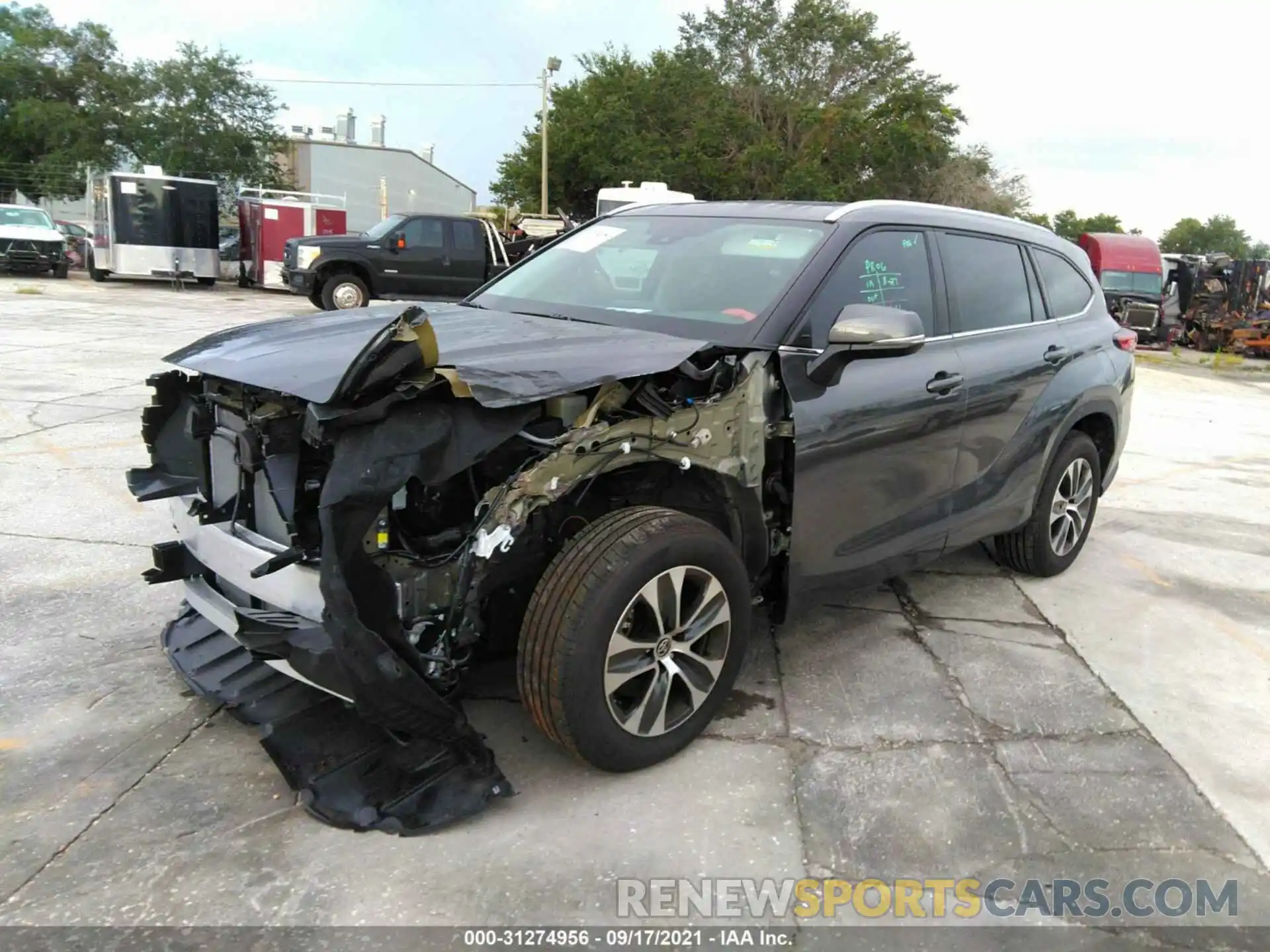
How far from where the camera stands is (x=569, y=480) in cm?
279

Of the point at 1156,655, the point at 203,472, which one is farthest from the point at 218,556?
the point at 1156,655

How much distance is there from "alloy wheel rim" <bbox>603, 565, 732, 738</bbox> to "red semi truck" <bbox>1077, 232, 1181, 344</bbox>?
2408 centimetres

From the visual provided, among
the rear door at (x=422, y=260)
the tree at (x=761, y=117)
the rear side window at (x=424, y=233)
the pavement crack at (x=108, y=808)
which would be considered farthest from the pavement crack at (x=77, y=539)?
the tree at (x=761, y=117)

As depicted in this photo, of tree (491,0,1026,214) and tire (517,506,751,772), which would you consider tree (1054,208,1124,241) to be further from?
tire (517,506,751,772)

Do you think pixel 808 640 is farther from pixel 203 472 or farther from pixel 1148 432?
pixel 1148 432

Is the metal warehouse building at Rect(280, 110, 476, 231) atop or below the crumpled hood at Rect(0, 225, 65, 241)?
atop

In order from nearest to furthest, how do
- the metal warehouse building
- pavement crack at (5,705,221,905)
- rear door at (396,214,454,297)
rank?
pavement crack at (5,705,221,905) < rear door at (396,214,454,297) < the metal warehouse building

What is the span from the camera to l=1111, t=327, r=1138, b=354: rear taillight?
531 centimetres

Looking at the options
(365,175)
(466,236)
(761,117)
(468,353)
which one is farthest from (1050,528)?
(365,175)

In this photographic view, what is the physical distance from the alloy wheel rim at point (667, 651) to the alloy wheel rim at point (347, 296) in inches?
626

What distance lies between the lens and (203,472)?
131 inches

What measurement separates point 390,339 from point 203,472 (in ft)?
3.99

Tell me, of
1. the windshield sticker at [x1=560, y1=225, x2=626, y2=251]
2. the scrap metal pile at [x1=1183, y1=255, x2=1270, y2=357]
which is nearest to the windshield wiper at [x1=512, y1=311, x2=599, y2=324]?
the windshield sticker at [x1=560, y1=225, x2=626, y2=251]

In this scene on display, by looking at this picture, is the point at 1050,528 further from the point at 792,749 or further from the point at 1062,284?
the point at 792,749
